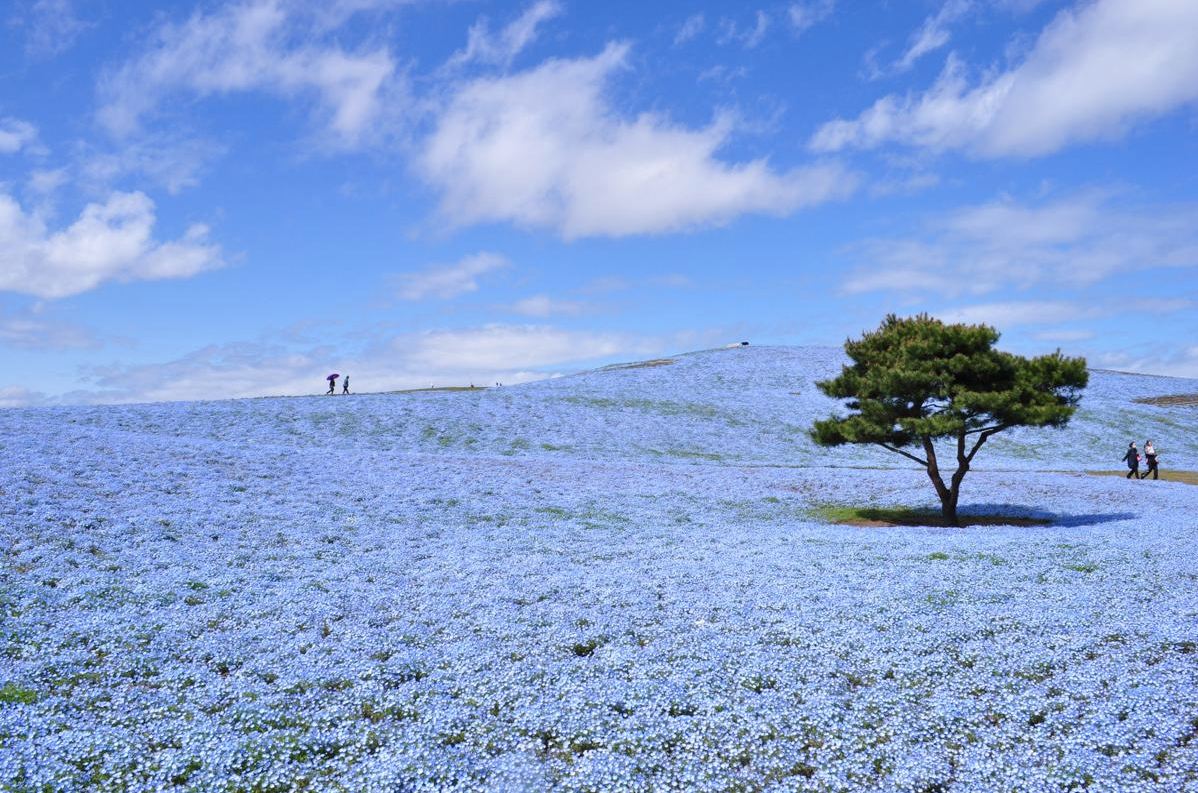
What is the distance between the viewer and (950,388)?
2509 centimetres

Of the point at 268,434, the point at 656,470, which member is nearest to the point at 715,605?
the point at 656,470

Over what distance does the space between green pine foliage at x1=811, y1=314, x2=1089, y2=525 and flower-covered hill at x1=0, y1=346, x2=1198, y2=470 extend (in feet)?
53.9

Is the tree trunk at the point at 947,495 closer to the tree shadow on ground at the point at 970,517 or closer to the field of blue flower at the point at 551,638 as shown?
the tree shadow on ground at the point at 970,517

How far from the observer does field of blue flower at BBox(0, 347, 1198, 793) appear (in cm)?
881

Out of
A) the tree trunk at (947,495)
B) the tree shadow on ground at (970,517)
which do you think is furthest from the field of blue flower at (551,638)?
the tree trunk at (947,495)

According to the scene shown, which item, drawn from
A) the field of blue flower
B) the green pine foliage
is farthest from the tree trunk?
the field of blue flower

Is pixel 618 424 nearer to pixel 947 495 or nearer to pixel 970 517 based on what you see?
pixel 970 517

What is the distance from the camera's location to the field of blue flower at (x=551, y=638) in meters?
8.81

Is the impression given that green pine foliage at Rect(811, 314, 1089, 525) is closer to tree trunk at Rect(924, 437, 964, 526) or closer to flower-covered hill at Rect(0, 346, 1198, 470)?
tree trunk at Rect(924, 437, 964, 526)

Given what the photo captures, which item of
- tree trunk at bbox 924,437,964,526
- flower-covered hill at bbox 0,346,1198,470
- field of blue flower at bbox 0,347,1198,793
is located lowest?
field of blue flower at bbox 0,347,1198,793

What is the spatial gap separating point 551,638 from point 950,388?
59.1 ft

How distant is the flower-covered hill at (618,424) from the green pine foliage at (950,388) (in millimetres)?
16440

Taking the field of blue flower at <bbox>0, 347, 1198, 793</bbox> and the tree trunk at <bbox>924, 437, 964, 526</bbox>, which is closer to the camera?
the field of blue flower at <bbox>0, 347, 1198, 793</bbox>

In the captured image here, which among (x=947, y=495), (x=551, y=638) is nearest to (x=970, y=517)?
(x=947, y=495)
